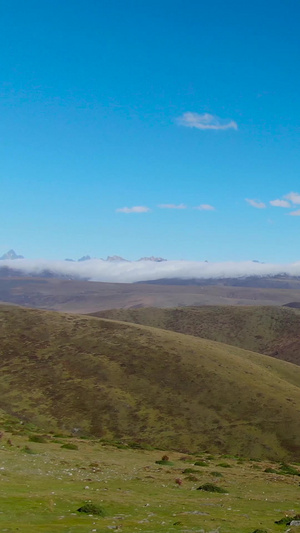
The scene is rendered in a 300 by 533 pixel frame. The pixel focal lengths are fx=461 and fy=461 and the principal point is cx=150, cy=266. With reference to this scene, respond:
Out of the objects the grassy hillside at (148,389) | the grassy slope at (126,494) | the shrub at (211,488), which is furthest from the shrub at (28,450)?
the grassy hillside at (148,389)

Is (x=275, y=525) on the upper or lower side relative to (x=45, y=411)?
upper

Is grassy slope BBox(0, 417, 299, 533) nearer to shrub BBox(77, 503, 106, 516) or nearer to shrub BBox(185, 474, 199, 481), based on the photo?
shrub BBox(185, 474, 199, 481)

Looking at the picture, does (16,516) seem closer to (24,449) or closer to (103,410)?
(24,449)

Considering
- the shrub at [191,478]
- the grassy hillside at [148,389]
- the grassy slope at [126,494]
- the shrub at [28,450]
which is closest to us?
the grassy slope at [126,494]

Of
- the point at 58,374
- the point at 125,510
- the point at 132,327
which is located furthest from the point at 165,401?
the point at 125,510

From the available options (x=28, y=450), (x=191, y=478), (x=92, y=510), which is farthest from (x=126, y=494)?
(x=28, y=450)

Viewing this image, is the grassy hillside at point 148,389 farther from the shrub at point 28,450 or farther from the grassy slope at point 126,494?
the shrub at point 28,450
